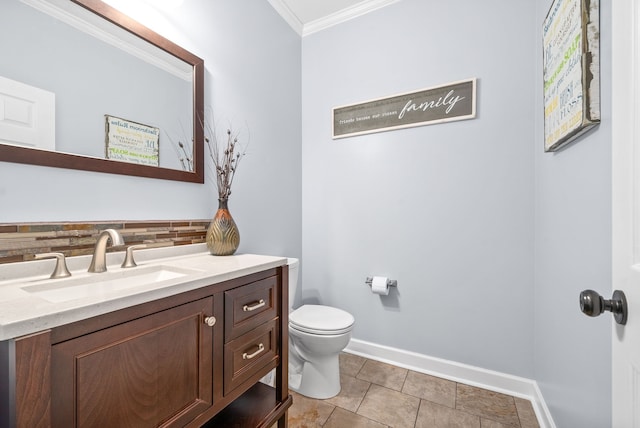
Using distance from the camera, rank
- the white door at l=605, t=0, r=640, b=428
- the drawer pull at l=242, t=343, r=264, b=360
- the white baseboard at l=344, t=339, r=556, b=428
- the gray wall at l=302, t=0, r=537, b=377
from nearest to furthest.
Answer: the white door at l=605, t=0, r=640, b=428, the drawer pull at l=242, t=343, r=264, b=360, the white baseboard at l=344, t=339, r=556, b=428, the gray wall at l=302, t=0, r=537, b=377

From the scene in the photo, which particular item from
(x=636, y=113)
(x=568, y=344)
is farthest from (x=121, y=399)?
(x=568, y=344)

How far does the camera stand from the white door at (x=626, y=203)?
529 mm

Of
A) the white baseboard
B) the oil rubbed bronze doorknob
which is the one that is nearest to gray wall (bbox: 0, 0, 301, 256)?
the white baseboard

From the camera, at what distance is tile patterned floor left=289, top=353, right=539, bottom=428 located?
1461 mm

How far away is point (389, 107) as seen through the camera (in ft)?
6.65

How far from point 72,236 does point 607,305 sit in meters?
1.60

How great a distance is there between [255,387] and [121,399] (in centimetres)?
85

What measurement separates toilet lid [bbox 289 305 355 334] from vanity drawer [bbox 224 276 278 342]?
0.43 metres

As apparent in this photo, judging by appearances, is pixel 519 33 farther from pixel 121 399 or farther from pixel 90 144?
pixel 121 399

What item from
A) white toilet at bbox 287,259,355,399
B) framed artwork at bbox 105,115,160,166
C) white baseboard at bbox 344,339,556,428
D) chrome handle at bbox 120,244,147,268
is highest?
framed artwork at bbox 105,115,160,166

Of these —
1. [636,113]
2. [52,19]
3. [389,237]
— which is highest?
[52,19]

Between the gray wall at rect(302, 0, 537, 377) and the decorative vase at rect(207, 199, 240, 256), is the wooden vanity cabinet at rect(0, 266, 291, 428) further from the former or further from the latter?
the gray wall at rect(302, 0, 537, 377)

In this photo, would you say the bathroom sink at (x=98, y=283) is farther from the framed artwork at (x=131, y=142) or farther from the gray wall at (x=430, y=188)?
the gray wall at (x=430, y=188)

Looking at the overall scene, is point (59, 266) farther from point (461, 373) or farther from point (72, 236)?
point (461, 373)
